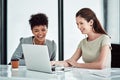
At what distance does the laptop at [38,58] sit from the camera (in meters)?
2.09

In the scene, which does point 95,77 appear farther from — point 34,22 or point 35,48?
point 34,22

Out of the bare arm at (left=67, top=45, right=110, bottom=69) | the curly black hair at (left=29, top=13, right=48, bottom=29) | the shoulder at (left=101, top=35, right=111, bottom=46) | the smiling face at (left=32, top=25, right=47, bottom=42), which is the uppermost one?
the curly black hair at (left=29, top=13, right=48, bottom=29)

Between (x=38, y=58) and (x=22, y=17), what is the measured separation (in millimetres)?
2558

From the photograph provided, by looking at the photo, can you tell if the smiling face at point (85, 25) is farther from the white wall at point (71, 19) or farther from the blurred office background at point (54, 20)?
the white wall at point (71, 19)

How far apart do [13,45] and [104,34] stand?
217cm

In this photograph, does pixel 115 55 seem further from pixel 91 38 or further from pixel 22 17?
pixel 22 17

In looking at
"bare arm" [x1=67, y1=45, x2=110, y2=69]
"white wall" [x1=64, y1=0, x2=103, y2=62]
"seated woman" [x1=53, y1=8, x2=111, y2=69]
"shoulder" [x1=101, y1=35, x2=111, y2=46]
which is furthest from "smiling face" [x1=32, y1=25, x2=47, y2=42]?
"white wall" [x1=64, y1=0, x2=103, y2=62]

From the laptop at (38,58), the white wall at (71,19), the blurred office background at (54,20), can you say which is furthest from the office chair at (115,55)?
the white wall at (71,19)

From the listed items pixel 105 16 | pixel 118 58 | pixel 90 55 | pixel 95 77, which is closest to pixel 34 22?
pixel 90 55

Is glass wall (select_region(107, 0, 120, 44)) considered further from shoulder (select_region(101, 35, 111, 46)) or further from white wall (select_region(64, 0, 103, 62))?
shoulder (select_region(101, 35, 111, 46))

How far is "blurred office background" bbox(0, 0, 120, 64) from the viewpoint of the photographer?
14.6ft

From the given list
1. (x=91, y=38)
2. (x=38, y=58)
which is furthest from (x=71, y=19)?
(x=38, y=58)

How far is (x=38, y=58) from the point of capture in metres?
2.17

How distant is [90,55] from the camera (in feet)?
9.27
